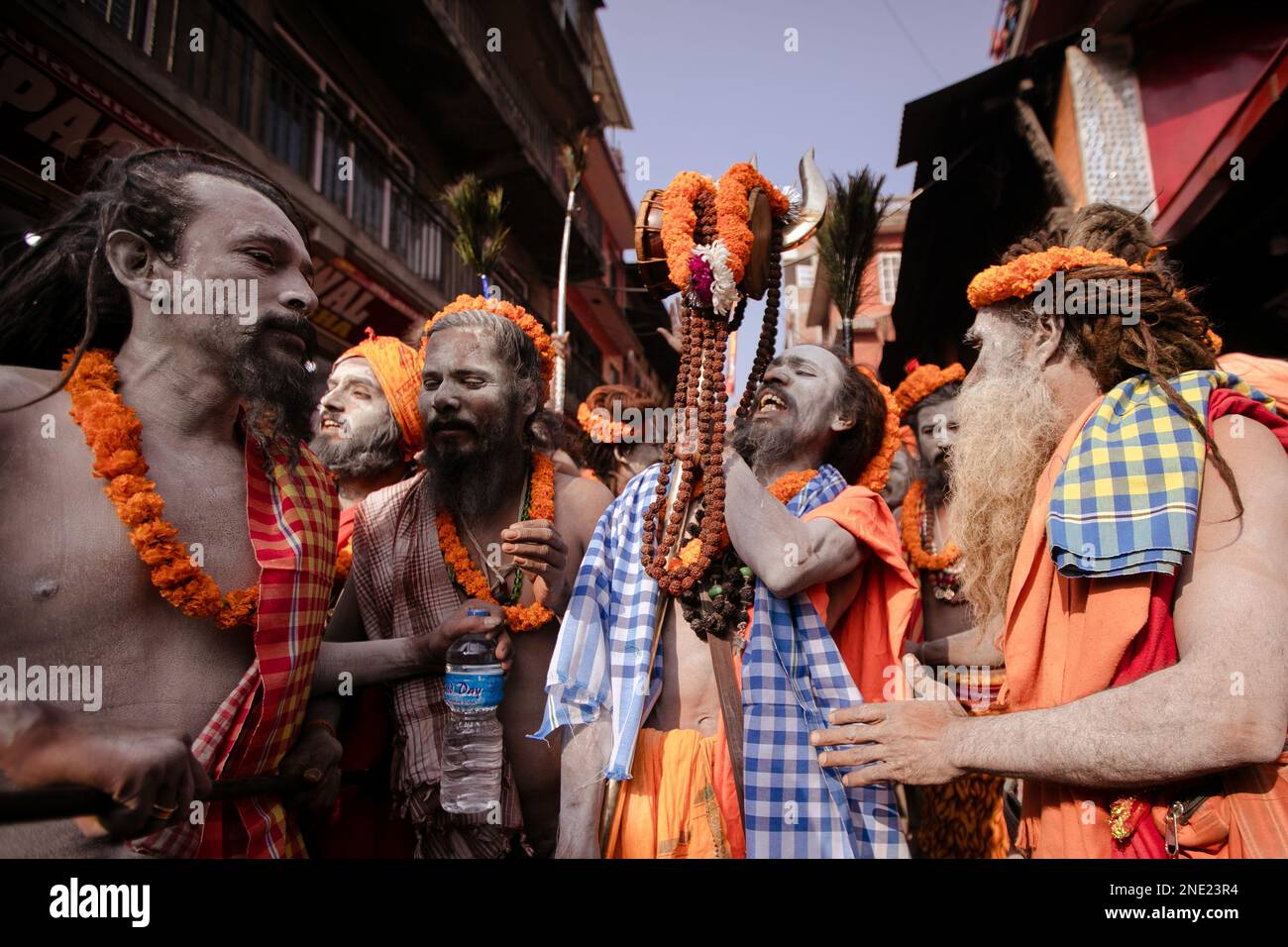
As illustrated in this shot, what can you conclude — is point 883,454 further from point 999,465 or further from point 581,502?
point 581,502

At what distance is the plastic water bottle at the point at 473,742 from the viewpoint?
7.50 feet

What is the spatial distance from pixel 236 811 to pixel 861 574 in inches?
79.4

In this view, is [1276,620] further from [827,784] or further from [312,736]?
[312,736]

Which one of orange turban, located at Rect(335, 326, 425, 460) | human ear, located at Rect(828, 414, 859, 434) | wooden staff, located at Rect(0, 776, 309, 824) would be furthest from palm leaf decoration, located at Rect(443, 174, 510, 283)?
wooden staff, located at Rect(0, 776, 309, 824)

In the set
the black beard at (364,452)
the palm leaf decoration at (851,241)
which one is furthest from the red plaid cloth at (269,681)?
the palm leaf decoration at (851,241)

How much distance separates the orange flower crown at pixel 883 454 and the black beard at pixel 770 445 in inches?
18.5

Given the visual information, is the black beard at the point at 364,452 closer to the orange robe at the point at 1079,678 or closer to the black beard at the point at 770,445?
the black beard at the point at 770,445

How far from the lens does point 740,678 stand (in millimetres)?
2287

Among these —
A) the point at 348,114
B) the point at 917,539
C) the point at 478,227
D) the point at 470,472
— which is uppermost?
the point at 348,114

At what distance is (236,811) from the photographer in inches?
68.9

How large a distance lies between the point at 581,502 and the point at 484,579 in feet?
1.67

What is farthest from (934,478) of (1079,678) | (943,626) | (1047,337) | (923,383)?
(1079,678)

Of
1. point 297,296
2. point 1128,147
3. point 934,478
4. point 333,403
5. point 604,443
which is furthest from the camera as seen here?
point 1128,147

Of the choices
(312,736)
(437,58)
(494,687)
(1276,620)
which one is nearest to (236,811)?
(312,736)
